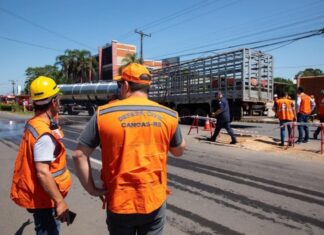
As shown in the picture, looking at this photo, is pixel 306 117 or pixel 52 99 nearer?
pixel 52 99

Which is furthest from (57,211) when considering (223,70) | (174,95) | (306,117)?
(174,95)

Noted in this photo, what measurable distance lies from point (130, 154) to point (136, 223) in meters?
0.46

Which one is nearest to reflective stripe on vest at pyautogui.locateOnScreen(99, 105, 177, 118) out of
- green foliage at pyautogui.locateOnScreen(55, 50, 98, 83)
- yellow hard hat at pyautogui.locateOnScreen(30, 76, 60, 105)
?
yellow hard hat at pyautogui.locateOnScreen(30, 76, 60, 105)

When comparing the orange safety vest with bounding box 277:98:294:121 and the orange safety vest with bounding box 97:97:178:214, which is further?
the orange safety vest with bounding box 277:98:294:121

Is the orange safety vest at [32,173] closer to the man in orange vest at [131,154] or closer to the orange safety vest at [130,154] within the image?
the man in orange vest at [131,154]

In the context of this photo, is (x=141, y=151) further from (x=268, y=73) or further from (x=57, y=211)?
(x=268, y=73)

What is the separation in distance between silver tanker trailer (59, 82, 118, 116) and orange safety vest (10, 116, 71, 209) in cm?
2862

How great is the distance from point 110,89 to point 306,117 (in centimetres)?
2119

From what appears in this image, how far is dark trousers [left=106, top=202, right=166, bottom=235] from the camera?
7.38 feet

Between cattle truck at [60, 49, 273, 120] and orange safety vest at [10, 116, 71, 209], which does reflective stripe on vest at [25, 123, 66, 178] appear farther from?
cattle truck at [60, 49, 273, 120]

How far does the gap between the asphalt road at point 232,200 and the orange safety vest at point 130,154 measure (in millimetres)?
2277

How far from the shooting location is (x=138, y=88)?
2350mm

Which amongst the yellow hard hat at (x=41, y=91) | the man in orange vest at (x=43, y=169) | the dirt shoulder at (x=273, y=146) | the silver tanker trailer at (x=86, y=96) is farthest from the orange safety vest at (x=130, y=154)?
the silver tanker trailer at (x=86, y=96)

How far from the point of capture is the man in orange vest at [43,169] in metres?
2.53
